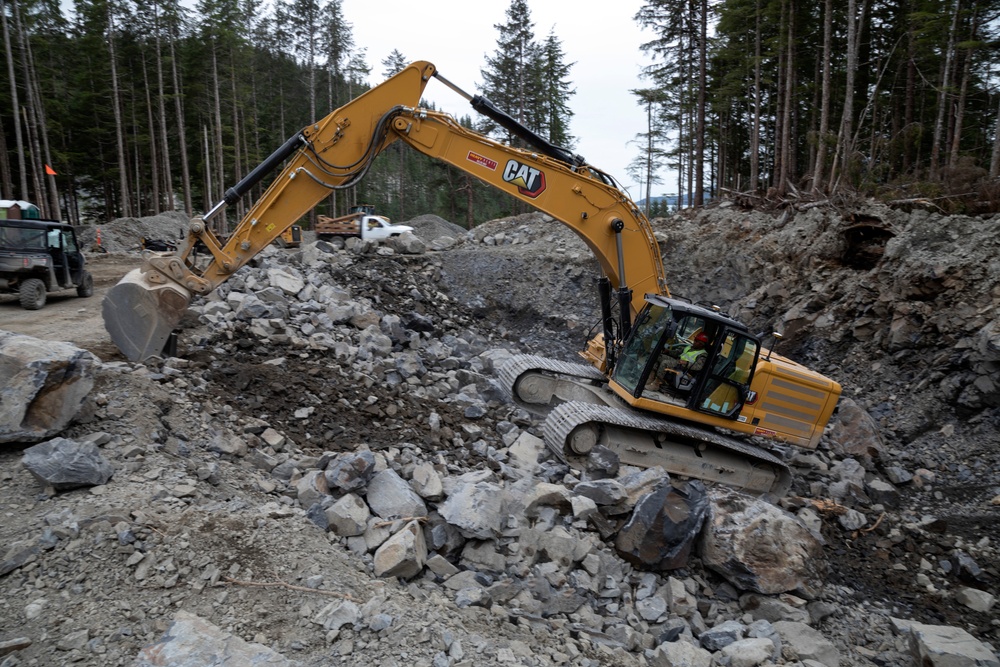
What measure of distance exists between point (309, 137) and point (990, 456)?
9.21 metres

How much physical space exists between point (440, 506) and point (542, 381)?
11.3 ft

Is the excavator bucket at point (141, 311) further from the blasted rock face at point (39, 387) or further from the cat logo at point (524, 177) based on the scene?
the cat logo at point (524, 177)

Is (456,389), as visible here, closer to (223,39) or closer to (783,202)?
(783,202)

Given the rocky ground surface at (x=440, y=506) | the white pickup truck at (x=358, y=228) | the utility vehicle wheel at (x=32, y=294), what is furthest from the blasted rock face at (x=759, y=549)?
the white pickup truck at (x=358, y=228)

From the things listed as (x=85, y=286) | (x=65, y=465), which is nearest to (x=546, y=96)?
(x=85, y=286)

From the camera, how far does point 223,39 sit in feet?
98.2

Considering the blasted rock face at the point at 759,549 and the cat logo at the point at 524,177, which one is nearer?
the blasted rock face at the point at 759,549

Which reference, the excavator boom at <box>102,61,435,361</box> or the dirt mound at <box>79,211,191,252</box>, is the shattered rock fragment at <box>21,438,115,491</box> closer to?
the excavator boom at <box>102,61,435,361</box>

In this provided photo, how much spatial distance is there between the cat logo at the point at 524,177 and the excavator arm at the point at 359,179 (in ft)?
0.04

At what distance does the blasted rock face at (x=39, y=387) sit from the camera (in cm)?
459

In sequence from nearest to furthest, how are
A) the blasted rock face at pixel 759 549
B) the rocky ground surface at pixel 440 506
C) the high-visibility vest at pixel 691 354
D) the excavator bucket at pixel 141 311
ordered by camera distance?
the rocky ground surface at pixel 440 506
the blasted rock face at pixel 759 549
the excavator bucket at pixel 141 311
the high-visibility vest at pixel 691 354

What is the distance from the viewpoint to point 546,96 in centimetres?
3422

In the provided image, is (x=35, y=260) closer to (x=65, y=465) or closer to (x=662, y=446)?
(x=65, y=465)

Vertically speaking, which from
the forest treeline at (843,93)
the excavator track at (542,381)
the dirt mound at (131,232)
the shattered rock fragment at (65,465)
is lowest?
the excavator track at (542,381)
